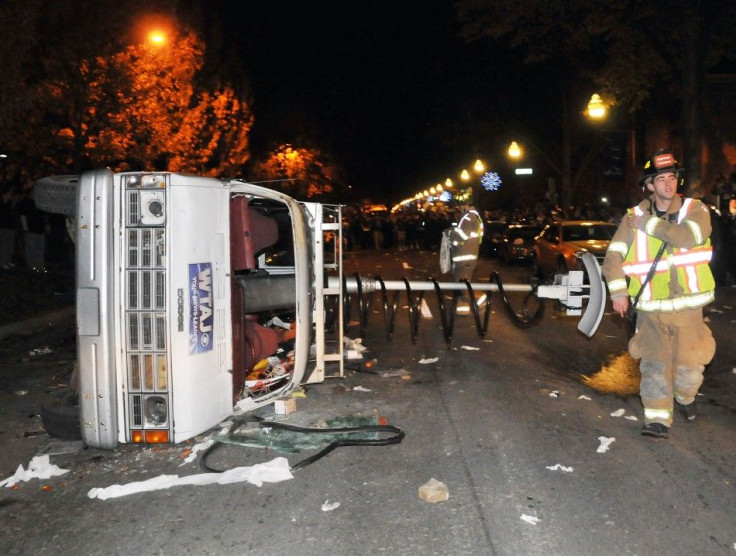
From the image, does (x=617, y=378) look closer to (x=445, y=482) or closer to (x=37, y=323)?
(x=445, y=482)

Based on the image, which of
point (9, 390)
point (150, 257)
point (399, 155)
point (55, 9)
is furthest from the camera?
point (399, 155)

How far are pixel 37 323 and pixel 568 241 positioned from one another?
37.6ft

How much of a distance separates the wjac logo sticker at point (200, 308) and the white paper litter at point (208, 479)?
2.85 feet

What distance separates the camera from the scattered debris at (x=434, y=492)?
4887 mm

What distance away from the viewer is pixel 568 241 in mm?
18344

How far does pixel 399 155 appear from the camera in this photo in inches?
2825

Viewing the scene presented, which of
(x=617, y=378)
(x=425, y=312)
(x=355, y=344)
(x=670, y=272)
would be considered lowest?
(x=617, y=378)

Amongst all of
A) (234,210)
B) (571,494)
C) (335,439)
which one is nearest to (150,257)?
(234,210)

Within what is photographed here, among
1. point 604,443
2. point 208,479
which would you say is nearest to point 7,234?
point 208,479

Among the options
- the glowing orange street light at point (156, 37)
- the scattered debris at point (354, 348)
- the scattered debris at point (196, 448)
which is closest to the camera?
the scattered debris at point (196, 448)

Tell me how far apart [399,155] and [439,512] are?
224 feet

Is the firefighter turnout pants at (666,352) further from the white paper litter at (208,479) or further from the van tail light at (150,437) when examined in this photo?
the van tail light at (150,437)

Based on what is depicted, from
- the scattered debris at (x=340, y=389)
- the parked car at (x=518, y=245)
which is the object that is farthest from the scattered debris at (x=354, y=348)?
the parked car at (x=518, y=245)

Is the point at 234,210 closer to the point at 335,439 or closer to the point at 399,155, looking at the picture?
the point at 335,439
